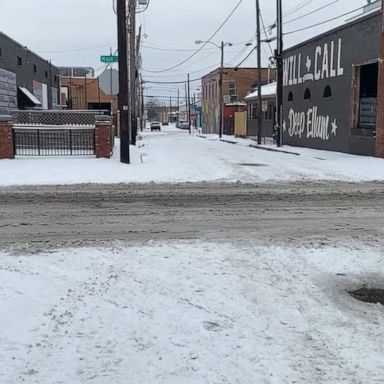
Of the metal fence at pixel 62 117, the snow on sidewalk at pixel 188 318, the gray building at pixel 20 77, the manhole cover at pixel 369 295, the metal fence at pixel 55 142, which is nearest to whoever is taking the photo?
the snow on sidewalk at pixel 188 318

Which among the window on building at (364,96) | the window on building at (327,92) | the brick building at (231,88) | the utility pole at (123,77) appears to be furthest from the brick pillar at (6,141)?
the brick building at (231,88)

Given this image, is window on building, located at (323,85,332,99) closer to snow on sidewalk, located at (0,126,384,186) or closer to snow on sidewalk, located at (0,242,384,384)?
snow on sidewalk, located at (0,126,384,186)

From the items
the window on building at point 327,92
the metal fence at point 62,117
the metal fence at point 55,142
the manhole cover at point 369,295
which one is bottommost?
the manhole cover at point 369,295

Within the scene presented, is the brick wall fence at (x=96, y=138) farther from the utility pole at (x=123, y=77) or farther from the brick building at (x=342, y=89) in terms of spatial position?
the brick building at (x=342, y=89)

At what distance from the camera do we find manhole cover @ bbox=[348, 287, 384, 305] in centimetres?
526

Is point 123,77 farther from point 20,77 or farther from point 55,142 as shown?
point 20,77

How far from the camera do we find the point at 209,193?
12328 millimetres

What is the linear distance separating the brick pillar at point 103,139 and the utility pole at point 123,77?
2.50 ft

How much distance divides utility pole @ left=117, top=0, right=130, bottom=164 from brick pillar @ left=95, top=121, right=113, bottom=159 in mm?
761

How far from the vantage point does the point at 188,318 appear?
468 centimetres

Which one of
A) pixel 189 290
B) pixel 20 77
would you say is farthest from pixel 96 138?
pixel 20 77

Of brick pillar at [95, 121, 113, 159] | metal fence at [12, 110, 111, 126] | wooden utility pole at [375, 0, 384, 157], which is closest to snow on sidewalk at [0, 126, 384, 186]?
brick pillar at [95, 121, 113, 159]

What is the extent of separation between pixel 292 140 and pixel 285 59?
17.2 feet

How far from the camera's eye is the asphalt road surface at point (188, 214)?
7.77 meters
